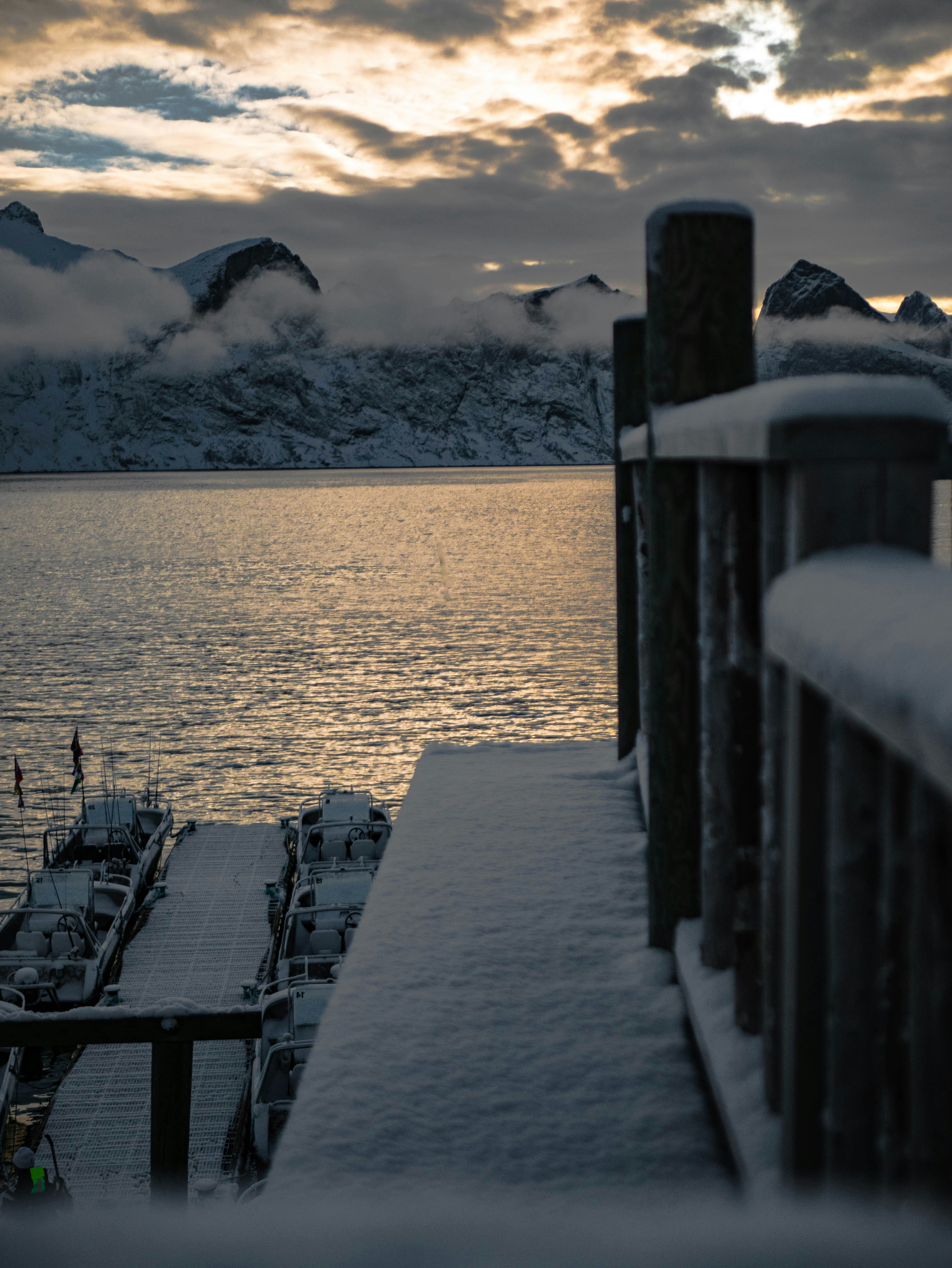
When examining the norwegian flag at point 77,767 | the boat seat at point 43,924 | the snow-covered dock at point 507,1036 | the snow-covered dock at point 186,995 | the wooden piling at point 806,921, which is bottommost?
the snow-covered dock at point 186,995

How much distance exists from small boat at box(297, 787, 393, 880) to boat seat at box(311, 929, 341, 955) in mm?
4238

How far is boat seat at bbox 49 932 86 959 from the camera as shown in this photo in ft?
69.5

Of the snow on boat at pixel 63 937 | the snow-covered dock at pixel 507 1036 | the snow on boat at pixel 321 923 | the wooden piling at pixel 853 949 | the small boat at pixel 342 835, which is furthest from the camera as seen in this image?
the small boat at pixel 342 835

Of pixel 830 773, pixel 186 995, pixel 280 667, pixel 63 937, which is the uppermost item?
pixel 830 773

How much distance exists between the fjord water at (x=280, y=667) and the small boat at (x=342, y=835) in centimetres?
489

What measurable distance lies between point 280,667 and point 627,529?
156 ft

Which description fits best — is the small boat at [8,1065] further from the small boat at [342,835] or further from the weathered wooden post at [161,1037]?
the weathered wooden post at [161,1037]

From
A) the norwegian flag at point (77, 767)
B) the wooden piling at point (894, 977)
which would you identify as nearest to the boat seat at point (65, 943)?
the norwegian flag at point (77, 767)

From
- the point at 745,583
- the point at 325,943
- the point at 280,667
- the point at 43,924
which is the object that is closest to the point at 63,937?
the point at 43,924

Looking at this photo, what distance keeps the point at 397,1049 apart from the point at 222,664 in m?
52.3

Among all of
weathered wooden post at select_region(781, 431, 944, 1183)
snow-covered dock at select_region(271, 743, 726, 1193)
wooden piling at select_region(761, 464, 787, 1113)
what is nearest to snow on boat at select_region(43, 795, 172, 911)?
snow-covered dock at select_region(271, 743, 726, 1193)

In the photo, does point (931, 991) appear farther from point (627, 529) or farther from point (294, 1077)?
point (294, 1077)

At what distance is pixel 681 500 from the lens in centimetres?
469

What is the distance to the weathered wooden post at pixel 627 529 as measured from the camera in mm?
7453
